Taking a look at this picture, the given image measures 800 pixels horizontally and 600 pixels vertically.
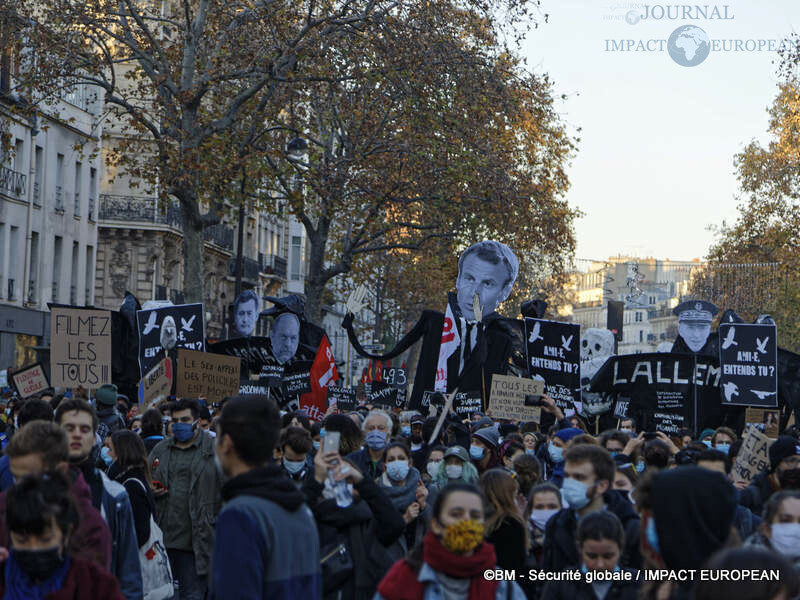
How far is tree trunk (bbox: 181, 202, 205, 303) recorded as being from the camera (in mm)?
26344

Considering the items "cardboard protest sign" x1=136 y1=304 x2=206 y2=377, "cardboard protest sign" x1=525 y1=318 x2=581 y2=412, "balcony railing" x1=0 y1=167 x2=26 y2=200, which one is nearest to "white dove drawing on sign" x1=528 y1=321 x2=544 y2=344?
"cardboard protest sign" x1=525 y1=318 x2=581 y2=412

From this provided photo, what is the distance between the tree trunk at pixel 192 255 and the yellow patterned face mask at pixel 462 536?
21.1m

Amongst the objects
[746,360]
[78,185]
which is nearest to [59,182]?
[78,185]

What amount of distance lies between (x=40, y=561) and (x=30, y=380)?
38.6ft

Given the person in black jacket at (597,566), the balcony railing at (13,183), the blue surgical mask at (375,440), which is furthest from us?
the balcony railing at (13,183)

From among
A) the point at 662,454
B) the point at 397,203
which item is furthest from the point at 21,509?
the point at 397,203

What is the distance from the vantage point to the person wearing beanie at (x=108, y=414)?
1264cm

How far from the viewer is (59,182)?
42.0 meters

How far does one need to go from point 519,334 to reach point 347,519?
486 inches

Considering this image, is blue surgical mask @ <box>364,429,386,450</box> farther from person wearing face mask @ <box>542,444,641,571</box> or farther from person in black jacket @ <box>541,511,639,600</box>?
person in black jacket @ <box>541,511,639,600</box>

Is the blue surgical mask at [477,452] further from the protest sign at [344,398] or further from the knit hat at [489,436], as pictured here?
the protest sign at [344,398]

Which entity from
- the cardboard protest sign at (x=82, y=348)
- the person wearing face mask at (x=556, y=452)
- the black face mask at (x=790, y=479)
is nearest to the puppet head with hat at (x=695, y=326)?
the cardboard protest sign at (x=82, y=348)

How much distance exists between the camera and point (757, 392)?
16625 millimetres

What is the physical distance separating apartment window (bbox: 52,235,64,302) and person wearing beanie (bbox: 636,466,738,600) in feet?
128
